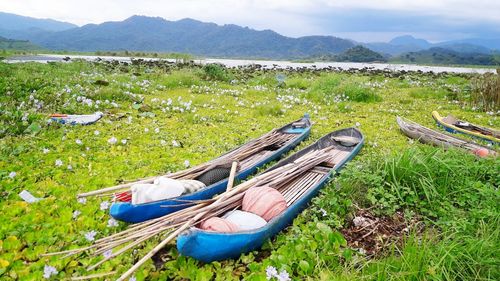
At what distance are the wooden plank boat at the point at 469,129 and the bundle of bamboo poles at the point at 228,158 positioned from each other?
4817 mm

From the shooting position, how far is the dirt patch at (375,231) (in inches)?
165

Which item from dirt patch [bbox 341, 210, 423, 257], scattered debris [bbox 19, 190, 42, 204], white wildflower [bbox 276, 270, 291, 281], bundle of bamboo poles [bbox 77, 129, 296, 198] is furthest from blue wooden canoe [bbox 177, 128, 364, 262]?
scattered debris [bbox 19, 190, 42, 204]

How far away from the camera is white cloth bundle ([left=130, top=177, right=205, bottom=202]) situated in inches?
167

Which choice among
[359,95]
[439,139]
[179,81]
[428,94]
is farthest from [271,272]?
[428,94]

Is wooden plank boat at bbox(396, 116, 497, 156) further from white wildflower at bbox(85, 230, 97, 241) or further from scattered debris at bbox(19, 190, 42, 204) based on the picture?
scattered debris at bbox(19, 190, 42, 204)

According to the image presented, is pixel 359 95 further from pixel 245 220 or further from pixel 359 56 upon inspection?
pixel 359 56

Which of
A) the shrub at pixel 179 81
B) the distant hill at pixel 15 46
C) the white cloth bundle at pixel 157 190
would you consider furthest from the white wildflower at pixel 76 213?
the distant hill at pixel 15 46

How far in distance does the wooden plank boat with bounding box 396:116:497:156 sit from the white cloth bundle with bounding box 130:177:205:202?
5153 mm

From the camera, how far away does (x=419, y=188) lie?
5.17 metres

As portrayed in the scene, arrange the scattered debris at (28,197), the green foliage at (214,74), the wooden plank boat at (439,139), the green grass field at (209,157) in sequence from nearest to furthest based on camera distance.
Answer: the green grass field at (209,157) → the scattered debris at (28,197) → the wooden plank boat at (439,139) → the green foliage at (214,74)

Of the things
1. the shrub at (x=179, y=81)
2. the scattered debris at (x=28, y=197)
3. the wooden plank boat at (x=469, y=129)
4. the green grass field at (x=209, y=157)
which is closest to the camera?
the green grass field at (x=209, y=157)

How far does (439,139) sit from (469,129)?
→ 199 centimetres

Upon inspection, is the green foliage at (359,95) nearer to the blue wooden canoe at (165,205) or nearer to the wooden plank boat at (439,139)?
the wooden plank boat at (439,139)

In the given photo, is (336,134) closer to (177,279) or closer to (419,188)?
(419,188)
